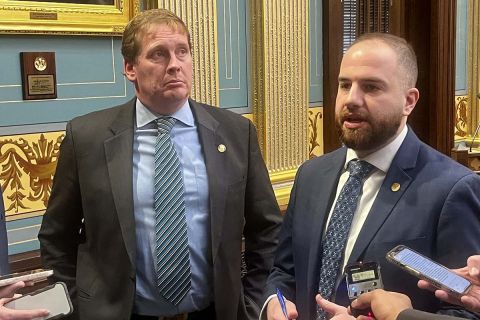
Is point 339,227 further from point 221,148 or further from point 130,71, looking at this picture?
point 130,71

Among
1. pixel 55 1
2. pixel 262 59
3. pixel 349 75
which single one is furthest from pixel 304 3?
pixel 349 75

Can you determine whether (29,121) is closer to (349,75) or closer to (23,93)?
(23,93)

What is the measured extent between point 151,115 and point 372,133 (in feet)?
2.75

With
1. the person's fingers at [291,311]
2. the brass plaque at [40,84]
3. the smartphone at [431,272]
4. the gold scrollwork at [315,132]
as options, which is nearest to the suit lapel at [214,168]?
the person's fingers at [291,311]

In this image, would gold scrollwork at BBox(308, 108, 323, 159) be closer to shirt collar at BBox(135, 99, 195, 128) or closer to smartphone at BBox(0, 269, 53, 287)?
shirt collar at BBox(135, 99, 195, 128)

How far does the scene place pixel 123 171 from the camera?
222 cm

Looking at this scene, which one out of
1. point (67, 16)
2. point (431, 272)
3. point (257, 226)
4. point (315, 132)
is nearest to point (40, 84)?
point (67, 16)

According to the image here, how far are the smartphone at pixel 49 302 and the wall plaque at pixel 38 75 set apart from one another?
170cm

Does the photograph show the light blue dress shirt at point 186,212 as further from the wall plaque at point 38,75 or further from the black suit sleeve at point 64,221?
the wall plaque at point 38,75

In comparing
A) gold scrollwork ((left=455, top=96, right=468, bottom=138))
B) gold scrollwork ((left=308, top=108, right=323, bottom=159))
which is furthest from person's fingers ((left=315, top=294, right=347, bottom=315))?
gold scrollwork ((left=455, top=96, right=468, bottom=138))

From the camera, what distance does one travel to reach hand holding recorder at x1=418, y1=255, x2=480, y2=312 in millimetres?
1462

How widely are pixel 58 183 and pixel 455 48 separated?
5.24m

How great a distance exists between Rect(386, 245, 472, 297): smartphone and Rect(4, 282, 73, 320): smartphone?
0.87 meters

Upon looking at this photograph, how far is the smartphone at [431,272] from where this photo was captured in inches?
57.0
